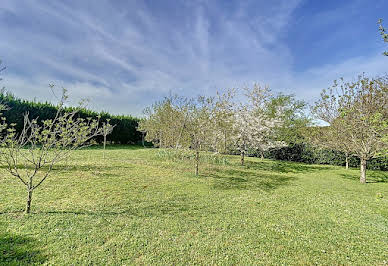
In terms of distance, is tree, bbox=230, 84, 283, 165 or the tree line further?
tree, bbox=230, 84, 283, 165

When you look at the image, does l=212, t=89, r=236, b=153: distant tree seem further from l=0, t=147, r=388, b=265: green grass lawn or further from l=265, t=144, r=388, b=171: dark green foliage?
l=265, t=144, r=388, b=171: dark green foliage

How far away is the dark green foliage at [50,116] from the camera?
15352mm

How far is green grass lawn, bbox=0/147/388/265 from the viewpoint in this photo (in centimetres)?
307

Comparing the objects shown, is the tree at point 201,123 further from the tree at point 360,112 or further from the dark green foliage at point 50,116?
the dark green foliage at point 50,116

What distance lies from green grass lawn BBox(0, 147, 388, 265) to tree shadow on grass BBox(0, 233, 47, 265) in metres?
0.01

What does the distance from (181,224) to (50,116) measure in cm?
1958

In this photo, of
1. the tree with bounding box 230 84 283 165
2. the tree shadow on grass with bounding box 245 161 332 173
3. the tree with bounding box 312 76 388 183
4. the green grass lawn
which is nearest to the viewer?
the green grass lawn

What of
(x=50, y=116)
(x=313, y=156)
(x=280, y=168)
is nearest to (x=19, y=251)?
(x=280, y=168)

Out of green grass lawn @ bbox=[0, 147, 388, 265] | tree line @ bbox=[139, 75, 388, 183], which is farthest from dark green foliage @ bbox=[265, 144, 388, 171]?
green grass lawn @ bbox=[0, 147, 388, 265]

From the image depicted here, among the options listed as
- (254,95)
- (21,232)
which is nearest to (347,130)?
(254,95)

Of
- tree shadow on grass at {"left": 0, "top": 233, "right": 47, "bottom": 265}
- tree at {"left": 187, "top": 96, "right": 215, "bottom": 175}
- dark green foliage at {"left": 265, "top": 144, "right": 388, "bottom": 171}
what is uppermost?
tree at {"left": 187, "top": 96, "right": 215, "bottom": 175}

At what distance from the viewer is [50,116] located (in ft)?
58.0

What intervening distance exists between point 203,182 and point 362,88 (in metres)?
9.89

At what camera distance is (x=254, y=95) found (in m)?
15.8
